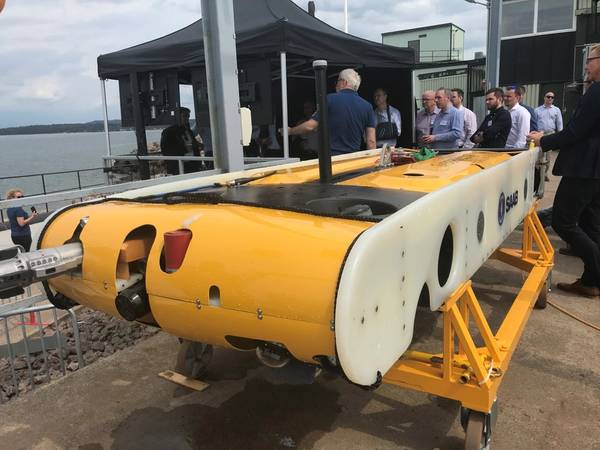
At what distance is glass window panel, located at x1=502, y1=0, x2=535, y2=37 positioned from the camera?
2264 cm

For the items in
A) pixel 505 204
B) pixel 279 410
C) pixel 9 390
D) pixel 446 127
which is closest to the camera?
pixel 279 410

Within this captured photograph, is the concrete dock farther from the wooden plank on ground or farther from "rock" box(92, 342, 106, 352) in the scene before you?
"rock" box(92, 342, 106, 352)

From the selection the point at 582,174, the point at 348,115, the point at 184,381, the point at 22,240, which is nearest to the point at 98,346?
the point at 22,240

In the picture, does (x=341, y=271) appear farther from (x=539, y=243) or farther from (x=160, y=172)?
(x=160, y=172)

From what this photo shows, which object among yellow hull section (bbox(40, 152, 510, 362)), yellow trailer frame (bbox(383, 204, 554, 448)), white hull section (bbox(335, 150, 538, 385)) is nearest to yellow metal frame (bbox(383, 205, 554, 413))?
yellow trailer frame (bbox(383, 204, 554, 448))

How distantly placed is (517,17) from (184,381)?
24768 millimetres

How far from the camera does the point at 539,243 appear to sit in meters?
4.17

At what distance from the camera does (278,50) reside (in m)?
6.48

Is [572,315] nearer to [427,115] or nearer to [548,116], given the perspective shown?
[427,115]

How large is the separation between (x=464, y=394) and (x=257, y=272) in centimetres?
115

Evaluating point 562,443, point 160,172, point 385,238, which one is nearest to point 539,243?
point 562,443

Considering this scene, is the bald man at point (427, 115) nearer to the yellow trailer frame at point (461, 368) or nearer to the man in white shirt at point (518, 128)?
the man in white shirt at point (518, 128)

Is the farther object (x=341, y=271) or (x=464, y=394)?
(x=464, y=394)

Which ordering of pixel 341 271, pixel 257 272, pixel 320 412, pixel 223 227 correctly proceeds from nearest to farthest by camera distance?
pixel 341 271 → pixel 257 272 → pixel 223 227 → pixel 320 412
